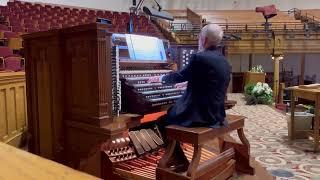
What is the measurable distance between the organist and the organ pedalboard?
0.46 metres

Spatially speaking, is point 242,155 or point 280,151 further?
point 280,151

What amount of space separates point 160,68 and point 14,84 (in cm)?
147

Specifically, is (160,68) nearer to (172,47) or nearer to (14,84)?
(172,47)

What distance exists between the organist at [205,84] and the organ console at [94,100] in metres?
0.26

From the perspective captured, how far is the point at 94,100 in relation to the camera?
5.87ft

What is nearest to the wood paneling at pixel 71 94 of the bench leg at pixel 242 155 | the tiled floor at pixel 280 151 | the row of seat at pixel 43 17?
the bench leg at pixel 242 155

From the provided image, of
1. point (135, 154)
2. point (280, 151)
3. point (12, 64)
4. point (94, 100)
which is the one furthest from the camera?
point (12, 64)

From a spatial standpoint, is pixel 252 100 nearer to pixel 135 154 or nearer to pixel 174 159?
pixel 135 154

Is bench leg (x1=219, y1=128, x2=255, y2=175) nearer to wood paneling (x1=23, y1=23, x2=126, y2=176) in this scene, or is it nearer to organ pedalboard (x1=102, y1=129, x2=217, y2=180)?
organ pedalboard (x1=102, y1=129, x2=217, y2=180)

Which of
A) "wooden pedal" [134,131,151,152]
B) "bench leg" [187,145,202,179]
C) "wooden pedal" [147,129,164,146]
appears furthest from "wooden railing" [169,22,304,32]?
"bench leg" [187,145,202,179]

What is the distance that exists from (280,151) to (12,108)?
284 centimetres

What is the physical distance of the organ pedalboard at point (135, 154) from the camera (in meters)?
2.11

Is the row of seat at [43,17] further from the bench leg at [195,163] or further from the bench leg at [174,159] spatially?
the bench leg at [195,163]

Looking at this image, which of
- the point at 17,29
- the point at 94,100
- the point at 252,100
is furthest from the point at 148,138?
the point at 252,100
